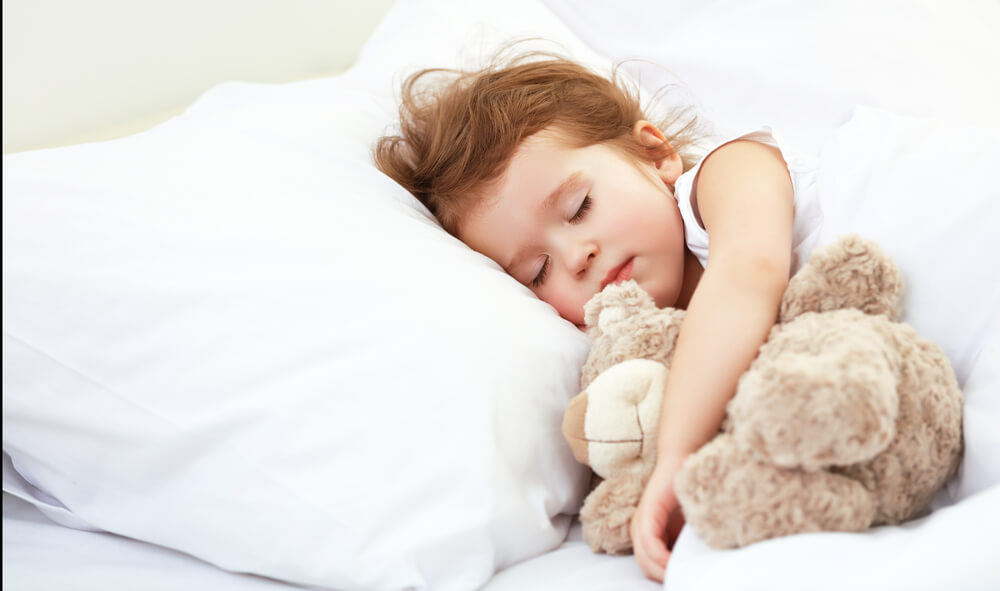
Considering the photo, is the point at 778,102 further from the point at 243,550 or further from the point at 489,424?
the point at 243,550

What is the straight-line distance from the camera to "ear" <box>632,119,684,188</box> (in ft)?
3.59

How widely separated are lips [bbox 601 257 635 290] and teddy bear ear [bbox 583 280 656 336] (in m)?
0.15

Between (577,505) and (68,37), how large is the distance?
1170 mm

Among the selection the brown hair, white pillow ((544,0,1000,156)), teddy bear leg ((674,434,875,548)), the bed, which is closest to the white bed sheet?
the bed

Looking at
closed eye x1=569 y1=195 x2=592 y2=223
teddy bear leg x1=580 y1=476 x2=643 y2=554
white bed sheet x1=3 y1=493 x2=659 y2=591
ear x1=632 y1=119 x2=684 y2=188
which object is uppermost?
ear x1=632 y1=119 x2=684 y2=188

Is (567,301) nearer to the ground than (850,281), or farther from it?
nearer to the ground

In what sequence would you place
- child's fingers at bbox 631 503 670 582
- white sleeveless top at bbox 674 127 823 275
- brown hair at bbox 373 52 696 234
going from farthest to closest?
brown hair at bbox 373 52 696 234
white sleeveless top at bbox 674 127 823 275
child's fingers at bbox 631 503 670 582

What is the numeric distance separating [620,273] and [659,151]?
284 millimetres

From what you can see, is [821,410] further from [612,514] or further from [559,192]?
[559,192]

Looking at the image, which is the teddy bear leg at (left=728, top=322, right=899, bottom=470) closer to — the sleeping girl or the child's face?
the sleeping girl

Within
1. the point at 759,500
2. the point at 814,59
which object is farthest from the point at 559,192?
the point at 814,59

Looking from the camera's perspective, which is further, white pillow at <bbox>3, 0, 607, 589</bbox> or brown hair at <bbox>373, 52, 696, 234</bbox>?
brown hair at <bbox>373, 52, 696, 234</bbox>

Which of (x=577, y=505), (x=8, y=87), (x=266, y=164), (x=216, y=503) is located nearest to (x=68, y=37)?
(x=8, y=87)

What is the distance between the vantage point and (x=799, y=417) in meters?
0.48
